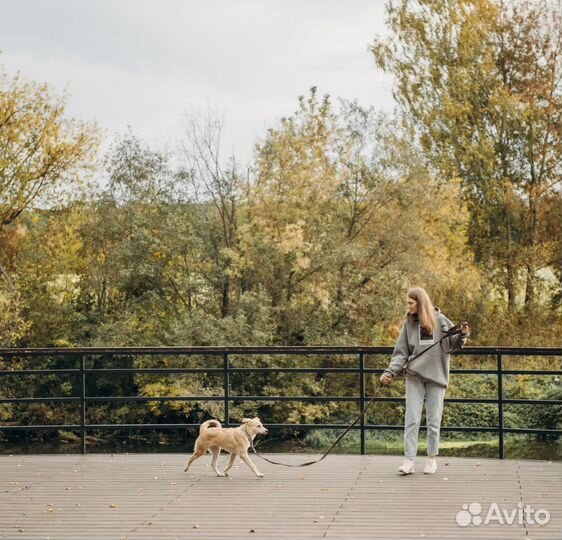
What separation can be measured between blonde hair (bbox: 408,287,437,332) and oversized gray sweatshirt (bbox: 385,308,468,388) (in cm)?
8

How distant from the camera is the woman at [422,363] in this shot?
357 inches

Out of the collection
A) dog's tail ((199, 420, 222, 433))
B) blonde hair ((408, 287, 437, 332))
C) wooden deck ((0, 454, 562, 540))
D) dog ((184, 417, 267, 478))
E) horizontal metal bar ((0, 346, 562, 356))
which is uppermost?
blonde hair ((408, 287, 437, 332))

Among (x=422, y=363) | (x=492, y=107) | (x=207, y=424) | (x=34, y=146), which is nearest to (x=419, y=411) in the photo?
(x=422, y=363)

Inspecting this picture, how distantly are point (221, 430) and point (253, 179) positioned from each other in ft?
59.2

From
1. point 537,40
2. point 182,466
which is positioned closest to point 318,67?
point 537,40

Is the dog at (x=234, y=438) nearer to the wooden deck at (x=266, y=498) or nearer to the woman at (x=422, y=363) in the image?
the wooden deck at (x=266, y=498)

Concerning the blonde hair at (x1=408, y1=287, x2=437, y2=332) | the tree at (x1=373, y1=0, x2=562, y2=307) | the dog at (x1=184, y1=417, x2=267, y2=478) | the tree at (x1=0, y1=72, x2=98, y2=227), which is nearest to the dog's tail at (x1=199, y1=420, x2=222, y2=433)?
the dog at (x1=184, y1=417, x2=267, y2=478)

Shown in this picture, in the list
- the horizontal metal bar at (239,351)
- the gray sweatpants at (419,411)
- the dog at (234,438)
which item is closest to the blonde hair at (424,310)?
the gray sweatpants at (419,411)

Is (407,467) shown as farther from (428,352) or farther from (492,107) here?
(492,107)

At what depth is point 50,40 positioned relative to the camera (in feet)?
105

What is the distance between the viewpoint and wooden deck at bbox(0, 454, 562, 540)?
7.07 meters

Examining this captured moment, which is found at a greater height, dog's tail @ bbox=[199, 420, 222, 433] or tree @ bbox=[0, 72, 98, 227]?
tree @ bbox=[0, 72, 98, 227]

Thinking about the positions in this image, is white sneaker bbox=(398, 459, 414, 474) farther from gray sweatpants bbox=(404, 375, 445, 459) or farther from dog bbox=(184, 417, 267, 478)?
dog bbox=(184, 417, 267, 478)

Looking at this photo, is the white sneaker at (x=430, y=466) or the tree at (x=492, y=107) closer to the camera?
the white sneaker at (x=430, y=466)
